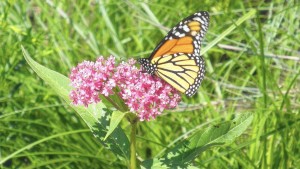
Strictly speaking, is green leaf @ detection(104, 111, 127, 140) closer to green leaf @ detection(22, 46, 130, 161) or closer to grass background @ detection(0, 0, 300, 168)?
green leaf @ detection(22, 46, 130, 161)

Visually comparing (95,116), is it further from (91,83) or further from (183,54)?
(183,54)

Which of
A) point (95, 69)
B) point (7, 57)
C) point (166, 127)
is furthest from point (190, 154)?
point (7, 57)

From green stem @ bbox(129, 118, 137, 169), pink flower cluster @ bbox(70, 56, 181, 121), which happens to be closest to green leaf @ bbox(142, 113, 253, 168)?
green stem @ bbox(129, 118, 137, 169)

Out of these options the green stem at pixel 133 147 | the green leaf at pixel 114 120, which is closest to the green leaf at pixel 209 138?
the green stem at pixel 133 147

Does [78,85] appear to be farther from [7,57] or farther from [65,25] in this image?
[65,25]

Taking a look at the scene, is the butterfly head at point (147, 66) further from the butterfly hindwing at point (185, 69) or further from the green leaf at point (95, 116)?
the green leaf at point (95, 116)

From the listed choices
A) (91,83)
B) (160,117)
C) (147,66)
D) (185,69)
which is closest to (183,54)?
(185,69)

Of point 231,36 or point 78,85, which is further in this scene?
point 231,36
